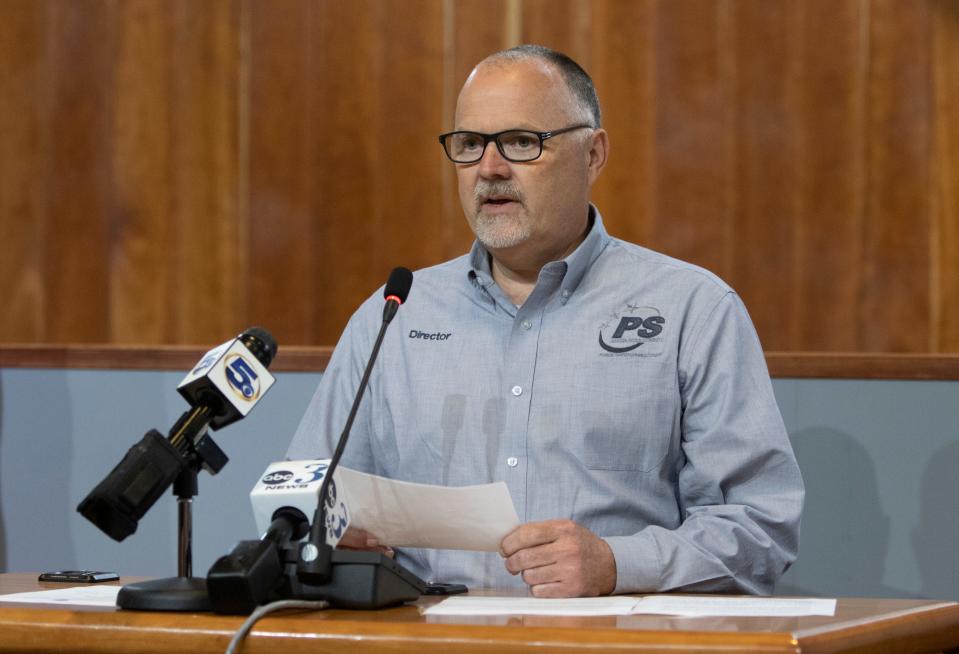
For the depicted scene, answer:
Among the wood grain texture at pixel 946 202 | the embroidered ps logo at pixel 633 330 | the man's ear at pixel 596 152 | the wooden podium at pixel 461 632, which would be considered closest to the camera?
the wooden podium at pixel 461 632

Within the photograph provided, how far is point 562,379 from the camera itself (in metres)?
1.87

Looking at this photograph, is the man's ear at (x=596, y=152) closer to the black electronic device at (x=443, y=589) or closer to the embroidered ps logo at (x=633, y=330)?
the embroidered ps logo at (x=633, y=330)

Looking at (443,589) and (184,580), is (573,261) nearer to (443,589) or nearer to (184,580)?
(443,589)

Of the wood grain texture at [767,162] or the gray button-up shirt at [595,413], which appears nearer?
the gray button-up shirt at [595,413]

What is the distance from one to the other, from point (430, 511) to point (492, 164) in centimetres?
68

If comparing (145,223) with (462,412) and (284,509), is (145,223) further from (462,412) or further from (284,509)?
(284,509)

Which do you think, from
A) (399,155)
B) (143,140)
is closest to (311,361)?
(399,155)

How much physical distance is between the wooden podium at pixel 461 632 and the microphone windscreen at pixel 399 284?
1.28 feet

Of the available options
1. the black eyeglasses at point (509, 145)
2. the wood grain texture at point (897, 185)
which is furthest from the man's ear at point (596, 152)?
the wood grain texture at point (897, 185)

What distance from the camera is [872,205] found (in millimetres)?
3441

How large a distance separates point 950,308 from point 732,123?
30.6 inches

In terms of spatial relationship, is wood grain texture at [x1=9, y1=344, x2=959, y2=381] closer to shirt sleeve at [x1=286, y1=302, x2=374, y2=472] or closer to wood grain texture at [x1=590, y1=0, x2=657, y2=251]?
shirt sleeve at [x1=286, y1=302, x2=374, y2=472]

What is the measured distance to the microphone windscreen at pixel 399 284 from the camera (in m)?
1.53

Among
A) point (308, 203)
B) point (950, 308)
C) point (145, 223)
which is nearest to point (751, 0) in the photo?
point (950, 308)
